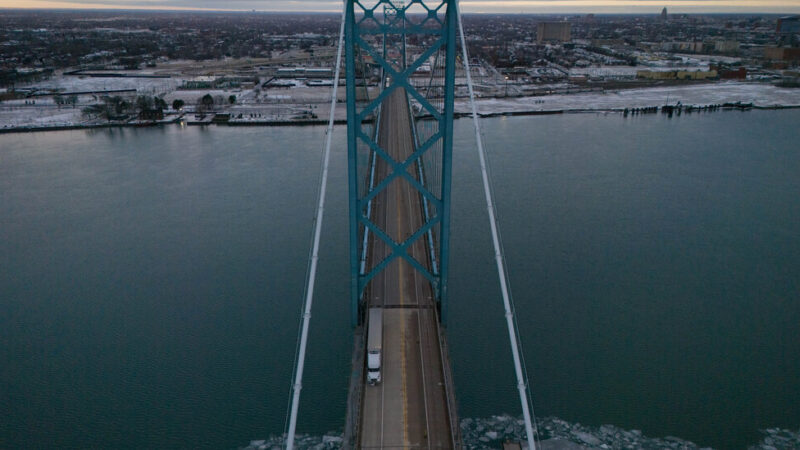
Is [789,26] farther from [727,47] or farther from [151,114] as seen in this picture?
[151,114]

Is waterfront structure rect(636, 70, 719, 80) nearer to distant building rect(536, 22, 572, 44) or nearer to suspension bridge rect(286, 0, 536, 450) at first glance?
distant building rect(536, 22, 572, 44)

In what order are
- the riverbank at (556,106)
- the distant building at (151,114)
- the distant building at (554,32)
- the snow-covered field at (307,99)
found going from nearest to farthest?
the riverbank at (556,106) < the distant building at (151,114) < the snow-covered field at (307,99) < the distant building at (554,32)

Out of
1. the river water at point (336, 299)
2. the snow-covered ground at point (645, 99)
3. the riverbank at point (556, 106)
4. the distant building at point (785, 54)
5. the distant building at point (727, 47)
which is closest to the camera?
the river water at point (336, 299)

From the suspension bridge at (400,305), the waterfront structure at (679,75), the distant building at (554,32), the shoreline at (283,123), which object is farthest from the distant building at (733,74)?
the suspension bridge at (400,305)

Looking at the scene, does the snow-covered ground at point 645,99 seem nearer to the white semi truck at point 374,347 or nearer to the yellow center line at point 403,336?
the yellow center line at point 403,336

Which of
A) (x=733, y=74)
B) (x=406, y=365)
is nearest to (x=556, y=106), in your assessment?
(x=733, y=74)

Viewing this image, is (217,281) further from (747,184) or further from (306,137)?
(747,184)

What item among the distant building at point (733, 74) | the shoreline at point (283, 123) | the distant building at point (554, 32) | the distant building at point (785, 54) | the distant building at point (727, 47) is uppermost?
the distant building at point (554, 32)

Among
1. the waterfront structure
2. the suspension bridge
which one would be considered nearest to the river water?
the suspension bridge
